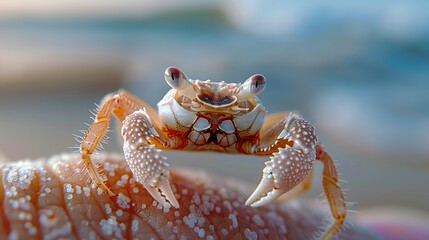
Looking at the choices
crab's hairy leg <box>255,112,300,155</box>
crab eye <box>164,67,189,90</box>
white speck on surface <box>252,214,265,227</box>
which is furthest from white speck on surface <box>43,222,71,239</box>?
crab's hairy leg <box>255,112,300,155</box>

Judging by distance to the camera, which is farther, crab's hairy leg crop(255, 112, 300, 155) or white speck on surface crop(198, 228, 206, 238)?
crab's hairy leg crop(255, 112, 300, 155)

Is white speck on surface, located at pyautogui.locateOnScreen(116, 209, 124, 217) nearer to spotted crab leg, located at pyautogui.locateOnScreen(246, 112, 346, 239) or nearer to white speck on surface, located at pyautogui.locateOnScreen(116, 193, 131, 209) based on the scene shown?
white speck on surface, located at pyautogui.locateOnScreen(116, 193, 131, 209)

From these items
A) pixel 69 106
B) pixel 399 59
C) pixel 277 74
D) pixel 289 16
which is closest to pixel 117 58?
pixel 69 106

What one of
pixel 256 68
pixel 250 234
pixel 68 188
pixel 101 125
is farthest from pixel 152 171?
pixel 256 68

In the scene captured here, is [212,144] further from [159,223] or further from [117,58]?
[117,58]

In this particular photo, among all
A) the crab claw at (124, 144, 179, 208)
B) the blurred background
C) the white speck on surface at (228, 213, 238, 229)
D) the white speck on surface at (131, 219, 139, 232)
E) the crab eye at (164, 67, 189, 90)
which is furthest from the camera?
the blurred background

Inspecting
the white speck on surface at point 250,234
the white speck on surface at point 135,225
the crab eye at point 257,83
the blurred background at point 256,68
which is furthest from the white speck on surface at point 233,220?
the blurred background at point 256,68

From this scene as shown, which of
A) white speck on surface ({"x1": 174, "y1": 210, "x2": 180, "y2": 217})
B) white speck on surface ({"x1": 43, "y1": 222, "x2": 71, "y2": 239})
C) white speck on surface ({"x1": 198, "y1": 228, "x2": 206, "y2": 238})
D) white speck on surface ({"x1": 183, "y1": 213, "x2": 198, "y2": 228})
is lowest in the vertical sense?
white speck on surface ({"x1": 198, "y1": 228, "x2": 206, "y2": 238})
